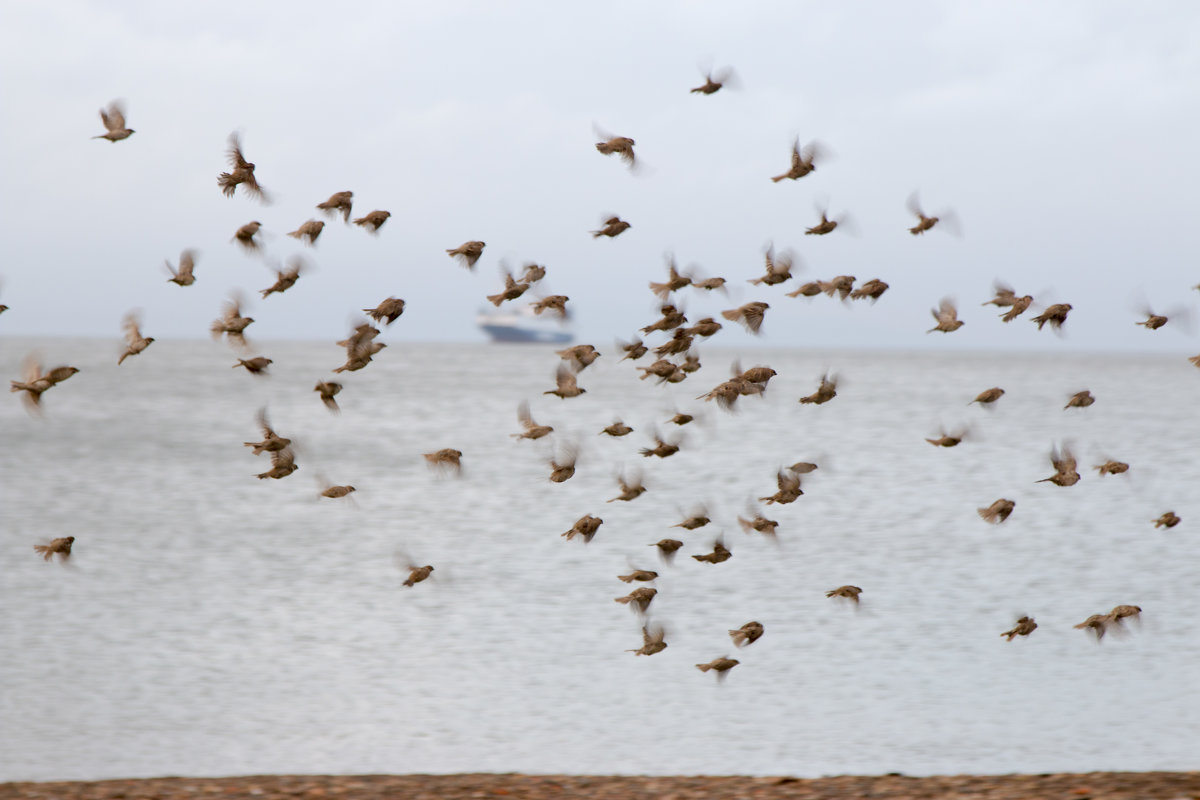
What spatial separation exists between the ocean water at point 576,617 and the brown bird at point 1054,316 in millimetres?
5332

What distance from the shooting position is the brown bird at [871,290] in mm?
14305

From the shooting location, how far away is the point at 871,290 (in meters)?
14.4

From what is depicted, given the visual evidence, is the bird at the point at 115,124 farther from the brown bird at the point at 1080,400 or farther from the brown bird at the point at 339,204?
the brown bird at the point at 1080,400

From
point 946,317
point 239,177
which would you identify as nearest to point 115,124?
point 239,177

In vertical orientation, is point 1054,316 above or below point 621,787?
above

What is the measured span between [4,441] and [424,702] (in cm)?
6131

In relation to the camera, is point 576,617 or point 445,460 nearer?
point 445,460

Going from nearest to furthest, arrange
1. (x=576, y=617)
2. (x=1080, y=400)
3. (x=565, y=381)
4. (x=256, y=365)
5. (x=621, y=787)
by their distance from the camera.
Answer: (x=621, y=787) → (x=256, y=365) → (x=565, y=381) → (x=1080, y=400) → (x=576, y=617)

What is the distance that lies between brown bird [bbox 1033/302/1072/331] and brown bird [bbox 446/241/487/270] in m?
5.84

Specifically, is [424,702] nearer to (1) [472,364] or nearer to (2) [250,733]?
(2) [250,733]

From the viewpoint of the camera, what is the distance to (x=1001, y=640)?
2308cm

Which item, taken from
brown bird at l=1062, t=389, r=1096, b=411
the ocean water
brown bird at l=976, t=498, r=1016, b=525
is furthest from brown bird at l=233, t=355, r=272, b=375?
brown bird at l=1062, t=389, r=1096, b=411

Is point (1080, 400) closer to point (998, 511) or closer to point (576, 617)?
point (998, 511)

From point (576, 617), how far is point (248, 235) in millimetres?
14702
